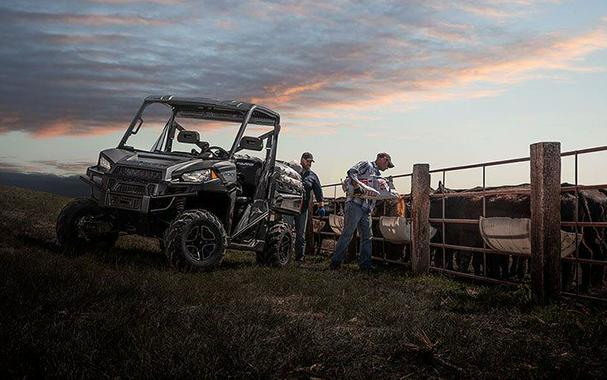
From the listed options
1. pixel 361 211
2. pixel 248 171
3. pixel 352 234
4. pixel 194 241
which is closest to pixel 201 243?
pixel 194 241

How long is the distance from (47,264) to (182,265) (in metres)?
1.76

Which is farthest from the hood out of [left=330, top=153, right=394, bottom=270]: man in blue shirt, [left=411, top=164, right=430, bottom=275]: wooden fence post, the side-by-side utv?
[left=411, top=164, right=430, bottom=275]: wooden fence post

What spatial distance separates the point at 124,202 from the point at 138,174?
1.42 feet

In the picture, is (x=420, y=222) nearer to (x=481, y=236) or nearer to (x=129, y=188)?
(x=481, y=236)

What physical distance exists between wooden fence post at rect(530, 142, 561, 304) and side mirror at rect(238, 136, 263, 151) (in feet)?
13.4

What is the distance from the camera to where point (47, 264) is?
6.29m

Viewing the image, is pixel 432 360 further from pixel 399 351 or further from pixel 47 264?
pixel 47 264

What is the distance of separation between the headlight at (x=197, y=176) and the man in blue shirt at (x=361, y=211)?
126 inches

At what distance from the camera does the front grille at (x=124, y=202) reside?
304 inches

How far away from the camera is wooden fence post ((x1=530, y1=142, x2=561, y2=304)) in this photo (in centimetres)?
685

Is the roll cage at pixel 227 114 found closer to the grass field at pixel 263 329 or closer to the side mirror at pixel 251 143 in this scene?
the side mirror at pixel 251 143

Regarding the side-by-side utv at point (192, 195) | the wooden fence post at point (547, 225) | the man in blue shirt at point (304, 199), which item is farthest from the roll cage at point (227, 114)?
the wooden fence post at point (547, 225)

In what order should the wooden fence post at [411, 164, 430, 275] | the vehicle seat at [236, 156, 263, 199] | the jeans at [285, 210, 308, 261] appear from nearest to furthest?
the vehicle seat at [236, 156, 263, 199] → the wooden fence post at [411, 164, 430, 275] → the jeans at [285, 210, 308, 261]

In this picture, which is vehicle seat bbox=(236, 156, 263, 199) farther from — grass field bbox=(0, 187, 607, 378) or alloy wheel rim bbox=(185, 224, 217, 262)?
grass field bbox=(0, 187, 607, 378)
